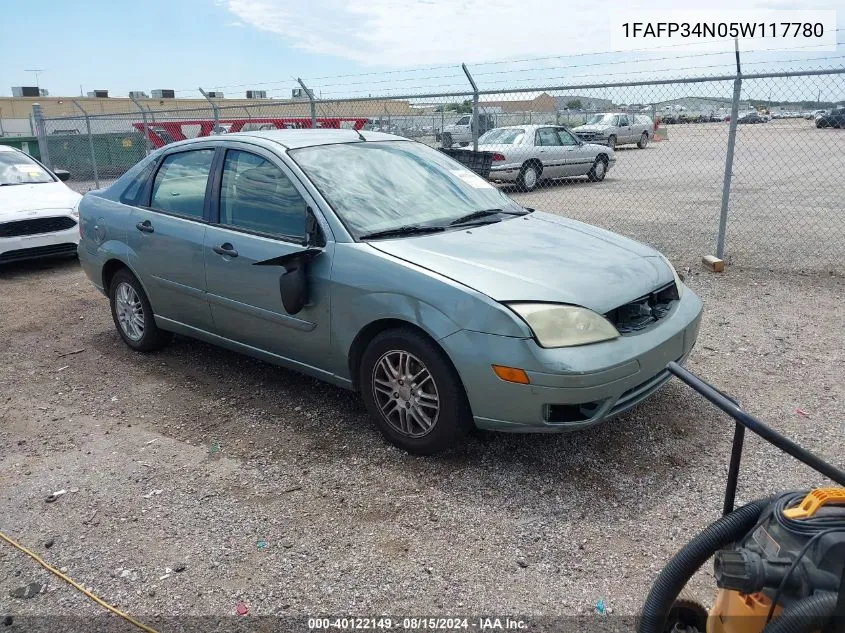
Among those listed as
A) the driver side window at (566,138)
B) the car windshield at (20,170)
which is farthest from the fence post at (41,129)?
the driver side window at (566,138)

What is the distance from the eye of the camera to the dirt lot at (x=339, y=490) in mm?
2748

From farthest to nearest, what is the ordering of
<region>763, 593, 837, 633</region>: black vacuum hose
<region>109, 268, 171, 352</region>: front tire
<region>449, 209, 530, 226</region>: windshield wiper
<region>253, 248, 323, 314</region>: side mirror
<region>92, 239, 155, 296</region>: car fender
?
<region>109, 268, 171, 352</region>: front tire < <region>92, 239, 155, 296</region>: car fender < <region>449, 209, 530, 226</region>: windshield wiper < <region>253, 248, 323, 314</region>: side mirror < <region>763, 593, 837, 633</region>: black vacuum hose

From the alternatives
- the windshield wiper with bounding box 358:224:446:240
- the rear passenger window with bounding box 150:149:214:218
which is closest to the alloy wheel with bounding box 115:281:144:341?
the rear passenger window with bounding box 150:149:214:218

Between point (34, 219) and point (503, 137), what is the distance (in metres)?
9.57

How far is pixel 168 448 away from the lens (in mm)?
3924

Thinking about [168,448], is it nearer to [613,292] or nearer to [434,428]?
[434,428]

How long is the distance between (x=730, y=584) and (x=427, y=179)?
10.8ft

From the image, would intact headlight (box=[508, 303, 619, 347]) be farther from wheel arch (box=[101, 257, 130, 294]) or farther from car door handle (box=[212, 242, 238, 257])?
wheel arch (box=[101, 257, 130, 294])

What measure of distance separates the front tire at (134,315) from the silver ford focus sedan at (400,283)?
3 cm

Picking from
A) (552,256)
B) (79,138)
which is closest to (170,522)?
(552,256)

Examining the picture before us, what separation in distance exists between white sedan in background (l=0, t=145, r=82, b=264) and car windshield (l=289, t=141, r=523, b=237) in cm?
522

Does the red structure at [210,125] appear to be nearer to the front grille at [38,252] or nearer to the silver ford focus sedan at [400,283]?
the front grille at [38,252]

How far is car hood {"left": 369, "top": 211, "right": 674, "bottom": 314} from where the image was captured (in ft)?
10.9

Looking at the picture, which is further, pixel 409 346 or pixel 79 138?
pixel 79 138
